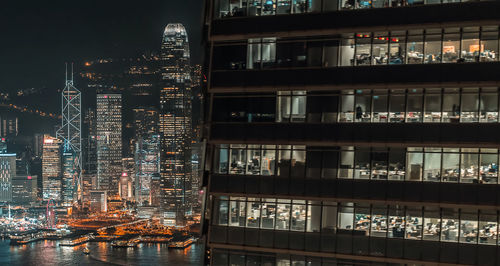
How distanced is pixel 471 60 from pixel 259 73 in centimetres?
586

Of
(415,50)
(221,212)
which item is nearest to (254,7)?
(415,50)

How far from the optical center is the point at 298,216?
21.3 meters

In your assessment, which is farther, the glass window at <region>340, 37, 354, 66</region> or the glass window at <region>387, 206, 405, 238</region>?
the glass window at <region>340, 37, 354, 66</region>

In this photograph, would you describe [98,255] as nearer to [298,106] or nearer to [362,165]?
[298,106]

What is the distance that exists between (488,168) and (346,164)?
12.4ft

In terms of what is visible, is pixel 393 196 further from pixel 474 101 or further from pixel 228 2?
pixel 228 2

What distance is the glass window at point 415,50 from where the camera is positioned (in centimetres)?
2009

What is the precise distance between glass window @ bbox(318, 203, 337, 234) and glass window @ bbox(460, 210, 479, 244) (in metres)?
3.44

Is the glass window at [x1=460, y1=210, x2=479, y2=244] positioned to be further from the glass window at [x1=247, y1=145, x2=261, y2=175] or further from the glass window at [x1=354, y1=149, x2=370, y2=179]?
the glass window at [x1=247, y1=145, x2=261, y2=175]

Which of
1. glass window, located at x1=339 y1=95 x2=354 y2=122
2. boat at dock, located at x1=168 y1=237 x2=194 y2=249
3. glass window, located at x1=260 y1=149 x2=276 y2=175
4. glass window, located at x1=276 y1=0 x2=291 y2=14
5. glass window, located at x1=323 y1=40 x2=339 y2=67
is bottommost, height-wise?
A: boat at dock, located at x1=168 y1=237 x2=194 y2=249

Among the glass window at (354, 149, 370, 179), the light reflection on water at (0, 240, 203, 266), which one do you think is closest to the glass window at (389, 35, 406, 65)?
the glass window at (354, 149, 370, 179)

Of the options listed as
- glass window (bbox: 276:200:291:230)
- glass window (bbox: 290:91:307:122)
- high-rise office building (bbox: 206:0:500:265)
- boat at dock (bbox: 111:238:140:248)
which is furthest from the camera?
boat at dock (bbox: 111:238:140:248)

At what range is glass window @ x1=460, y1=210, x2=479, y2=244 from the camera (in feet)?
64.2

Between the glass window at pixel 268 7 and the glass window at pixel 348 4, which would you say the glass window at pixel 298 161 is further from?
the glass window at pixel 348 4
